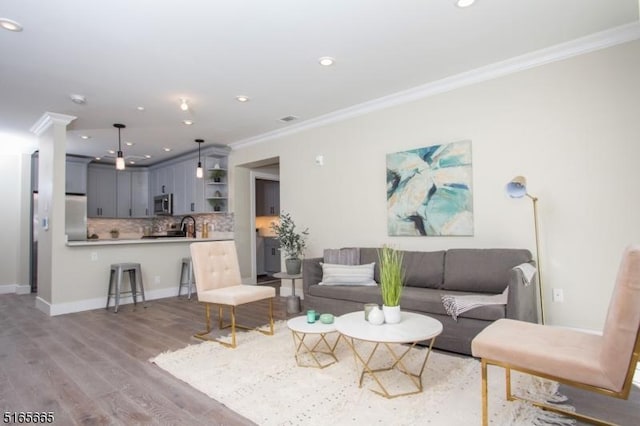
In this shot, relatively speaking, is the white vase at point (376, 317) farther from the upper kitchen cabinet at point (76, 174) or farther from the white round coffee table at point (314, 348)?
the upper kitchen cabinet at point (76, 174)

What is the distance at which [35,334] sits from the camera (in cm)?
381

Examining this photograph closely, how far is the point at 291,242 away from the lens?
510 cm

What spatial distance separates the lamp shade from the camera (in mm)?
3098

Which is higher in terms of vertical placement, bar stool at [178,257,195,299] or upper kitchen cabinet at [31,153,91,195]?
upper kitchen cabinet at [31,153,91,195]

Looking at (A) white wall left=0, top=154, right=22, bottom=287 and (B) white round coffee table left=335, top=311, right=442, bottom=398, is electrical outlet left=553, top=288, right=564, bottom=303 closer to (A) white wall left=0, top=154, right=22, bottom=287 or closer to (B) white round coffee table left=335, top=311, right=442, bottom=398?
(B) white round coffee table left=335, top=311, right=442, bottom=398

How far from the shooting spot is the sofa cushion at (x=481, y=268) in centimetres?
322

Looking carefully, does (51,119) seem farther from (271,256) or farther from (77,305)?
(271,256)

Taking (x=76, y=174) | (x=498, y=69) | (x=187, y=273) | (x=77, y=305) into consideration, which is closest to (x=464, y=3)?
(x=498, y=69)

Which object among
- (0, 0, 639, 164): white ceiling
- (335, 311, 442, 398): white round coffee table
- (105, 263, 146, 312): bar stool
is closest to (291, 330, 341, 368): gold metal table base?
(335, 311, 442, 398): white round coffee table

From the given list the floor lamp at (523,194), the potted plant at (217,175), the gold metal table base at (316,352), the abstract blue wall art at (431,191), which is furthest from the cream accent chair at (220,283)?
the potted plant at (217,175)

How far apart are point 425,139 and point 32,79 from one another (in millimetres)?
4184

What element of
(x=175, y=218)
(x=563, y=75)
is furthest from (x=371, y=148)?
(x=175, y=218)

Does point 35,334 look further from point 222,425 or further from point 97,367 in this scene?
point 222,425

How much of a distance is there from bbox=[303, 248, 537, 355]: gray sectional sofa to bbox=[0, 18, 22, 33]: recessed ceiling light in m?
3.26
